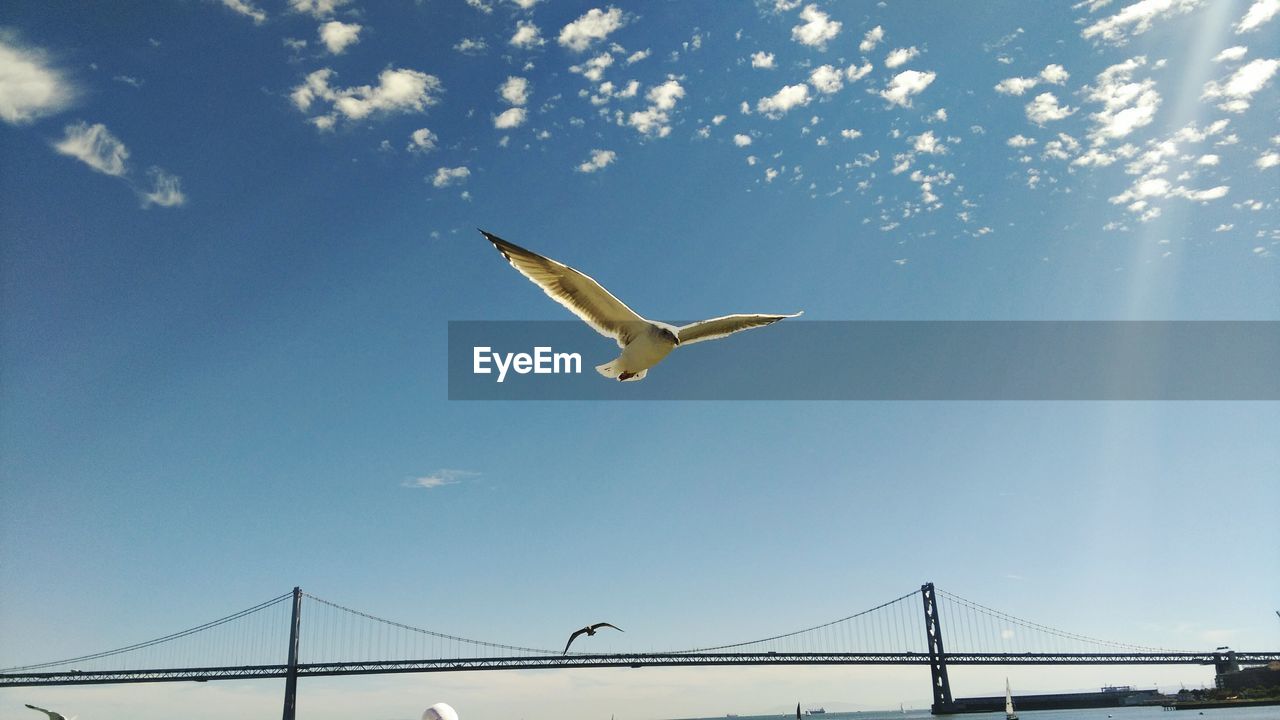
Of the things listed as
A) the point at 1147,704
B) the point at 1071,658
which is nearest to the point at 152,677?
the point at 1071,658

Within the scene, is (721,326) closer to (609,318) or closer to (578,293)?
(609,318)

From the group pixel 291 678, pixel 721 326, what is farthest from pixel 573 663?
pixel 721 326

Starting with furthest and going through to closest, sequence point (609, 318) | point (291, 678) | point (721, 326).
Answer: point (291, 678) → point (721, 326) → point (609, 318)

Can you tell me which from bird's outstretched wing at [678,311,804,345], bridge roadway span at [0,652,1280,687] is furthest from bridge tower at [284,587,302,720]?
bird's outstretched wing at [678,311,804,345]

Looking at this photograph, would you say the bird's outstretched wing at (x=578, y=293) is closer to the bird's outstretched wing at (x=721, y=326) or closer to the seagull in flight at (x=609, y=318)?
the seagull in flight at (x=609, y=318)

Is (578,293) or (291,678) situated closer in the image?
(578,293)

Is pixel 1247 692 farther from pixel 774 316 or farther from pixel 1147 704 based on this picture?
pixel 774 316
